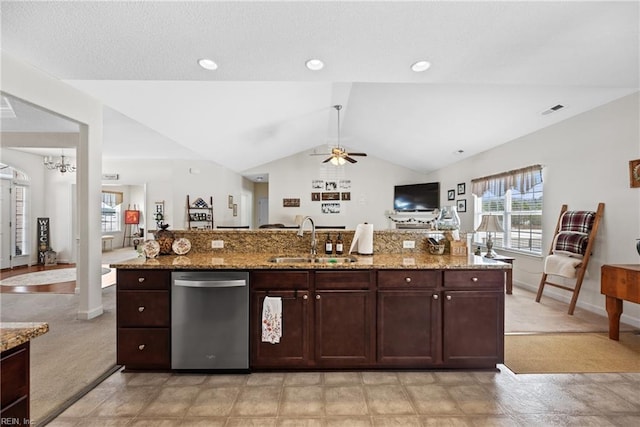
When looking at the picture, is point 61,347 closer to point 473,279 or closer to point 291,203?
point 473,279

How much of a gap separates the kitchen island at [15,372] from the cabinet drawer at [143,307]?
3.96ft

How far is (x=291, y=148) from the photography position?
7.73 m

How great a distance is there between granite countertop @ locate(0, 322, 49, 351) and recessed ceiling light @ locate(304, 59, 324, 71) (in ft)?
6.99

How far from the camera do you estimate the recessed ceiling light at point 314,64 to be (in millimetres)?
2213

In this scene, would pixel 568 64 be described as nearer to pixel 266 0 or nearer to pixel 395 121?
pixel 266 0

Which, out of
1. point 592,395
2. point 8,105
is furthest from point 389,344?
point 8,105

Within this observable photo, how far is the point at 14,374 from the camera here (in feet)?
3.16

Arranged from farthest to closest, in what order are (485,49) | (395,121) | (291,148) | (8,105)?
(291,148)
(395,121)
(8,105)
(485,49)

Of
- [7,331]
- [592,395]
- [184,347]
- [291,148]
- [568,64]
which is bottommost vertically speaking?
[592,395]

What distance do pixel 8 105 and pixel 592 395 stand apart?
618 cm

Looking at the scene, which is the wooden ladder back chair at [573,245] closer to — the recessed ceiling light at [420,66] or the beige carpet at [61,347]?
the recessed ceiling light at [420,66]

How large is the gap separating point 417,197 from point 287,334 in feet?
21.9

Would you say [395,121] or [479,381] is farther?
[395,121]

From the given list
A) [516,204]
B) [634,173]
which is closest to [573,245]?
[634,173]
